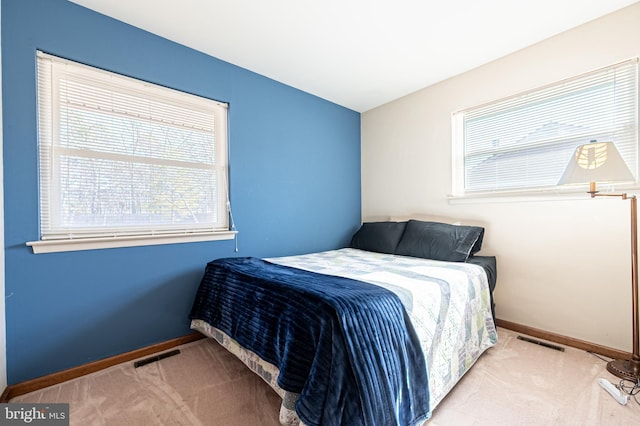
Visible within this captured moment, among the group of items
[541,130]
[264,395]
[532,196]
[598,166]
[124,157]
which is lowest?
[264,395]

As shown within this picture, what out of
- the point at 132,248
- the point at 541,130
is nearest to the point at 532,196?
the point at 541,130

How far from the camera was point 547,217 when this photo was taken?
219cm

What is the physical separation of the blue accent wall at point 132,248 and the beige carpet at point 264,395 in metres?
0.28

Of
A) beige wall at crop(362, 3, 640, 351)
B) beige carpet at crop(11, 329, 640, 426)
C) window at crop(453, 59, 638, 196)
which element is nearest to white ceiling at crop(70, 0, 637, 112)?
beige wall at crop(362, 3, 640, 351)

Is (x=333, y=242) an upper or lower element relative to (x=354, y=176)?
lower

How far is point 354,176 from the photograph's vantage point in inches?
145

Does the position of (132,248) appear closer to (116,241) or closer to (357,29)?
(116,241)

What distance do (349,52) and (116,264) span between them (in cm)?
253

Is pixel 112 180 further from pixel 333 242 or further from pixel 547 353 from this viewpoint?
pixel 547 353

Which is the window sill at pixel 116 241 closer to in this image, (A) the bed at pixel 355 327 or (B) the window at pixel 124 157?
(B) the window at pixel 124 157

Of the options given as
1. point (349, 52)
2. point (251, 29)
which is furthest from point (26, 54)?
point (349, 52)

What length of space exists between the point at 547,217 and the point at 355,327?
6.75 ft

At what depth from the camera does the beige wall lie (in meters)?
1.90

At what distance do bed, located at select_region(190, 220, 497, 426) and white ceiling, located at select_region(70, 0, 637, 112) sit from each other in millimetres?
1651
